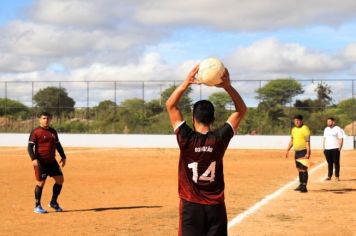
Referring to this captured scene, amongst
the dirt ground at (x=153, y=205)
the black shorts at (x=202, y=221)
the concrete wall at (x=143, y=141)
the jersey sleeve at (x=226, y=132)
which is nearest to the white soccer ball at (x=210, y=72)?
the jersey sleeve at (x=226, y=132)

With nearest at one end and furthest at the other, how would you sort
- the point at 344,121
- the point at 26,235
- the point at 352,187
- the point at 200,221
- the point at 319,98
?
1. the point at 200,221
2. the point at 26,235
3. the point at 352,187
4. the point at 319,98
5. the point at 344,121

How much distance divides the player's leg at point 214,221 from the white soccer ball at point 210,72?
105 centimetres

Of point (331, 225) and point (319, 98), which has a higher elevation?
point (319, 98)

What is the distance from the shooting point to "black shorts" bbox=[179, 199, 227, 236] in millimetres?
4672

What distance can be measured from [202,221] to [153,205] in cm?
764

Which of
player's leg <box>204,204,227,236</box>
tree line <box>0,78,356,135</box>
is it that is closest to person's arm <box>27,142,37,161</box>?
player's leg <box>204,204,227,236</box>

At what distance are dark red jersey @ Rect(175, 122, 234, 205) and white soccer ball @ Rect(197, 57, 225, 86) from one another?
42cm

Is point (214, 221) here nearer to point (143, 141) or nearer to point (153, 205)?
point (153, 205)

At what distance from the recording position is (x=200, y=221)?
15.4 ft

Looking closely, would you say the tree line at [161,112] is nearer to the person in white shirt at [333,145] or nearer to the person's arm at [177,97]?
the person in white shirt at [333,145]

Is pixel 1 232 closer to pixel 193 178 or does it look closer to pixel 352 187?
pixel 193 178

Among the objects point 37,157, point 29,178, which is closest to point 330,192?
point 37,157

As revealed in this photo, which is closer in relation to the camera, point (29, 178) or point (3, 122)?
point (29, 178)

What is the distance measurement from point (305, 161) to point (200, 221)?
10001 mm
